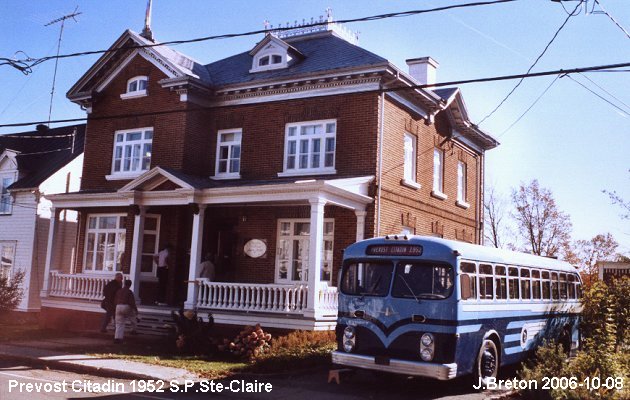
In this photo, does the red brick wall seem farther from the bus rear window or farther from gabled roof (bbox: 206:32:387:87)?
the bus rear window

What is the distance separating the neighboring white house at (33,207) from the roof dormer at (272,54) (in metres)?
12.7

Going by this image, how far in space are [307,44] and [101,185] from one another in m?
9.18

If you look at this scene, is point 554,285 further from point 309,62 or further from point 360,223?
point 309,62

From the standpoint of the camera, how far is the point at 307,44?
73.7 feet

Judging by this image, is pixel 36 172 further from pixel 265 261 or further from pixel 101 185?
pixel 265 261

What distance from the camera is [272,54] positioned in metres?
21.1

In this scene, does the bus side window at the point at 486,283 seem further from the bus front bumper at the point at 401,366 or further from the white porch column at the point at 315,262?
the white porch column at the point at 315,262

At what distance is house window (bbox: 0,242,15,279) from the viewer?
1144 inches

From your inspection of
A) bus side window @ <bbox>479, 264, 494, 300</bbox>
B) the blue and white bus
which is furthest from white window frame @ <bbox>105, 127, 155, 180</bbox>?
bus side window @ <bbox>479, 264, 494, 300</bbox>

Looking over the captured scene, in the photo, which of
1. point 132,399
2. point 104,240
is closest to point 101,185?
point 104,240

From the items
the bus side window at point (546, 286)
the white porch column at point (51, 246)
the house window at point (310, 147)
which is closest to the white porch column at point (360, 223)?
the house window at point (310, 147)

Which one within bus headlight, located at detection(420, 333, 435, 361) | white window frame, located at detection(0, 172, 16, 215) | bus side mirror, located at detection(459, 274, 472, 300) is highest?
white window frame, located at detection(0, 172, 16, 215)

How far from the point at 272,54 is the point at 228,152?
→ 368 cm

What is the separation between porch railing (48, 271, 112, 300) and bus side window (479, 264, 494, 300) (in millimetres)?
12737
